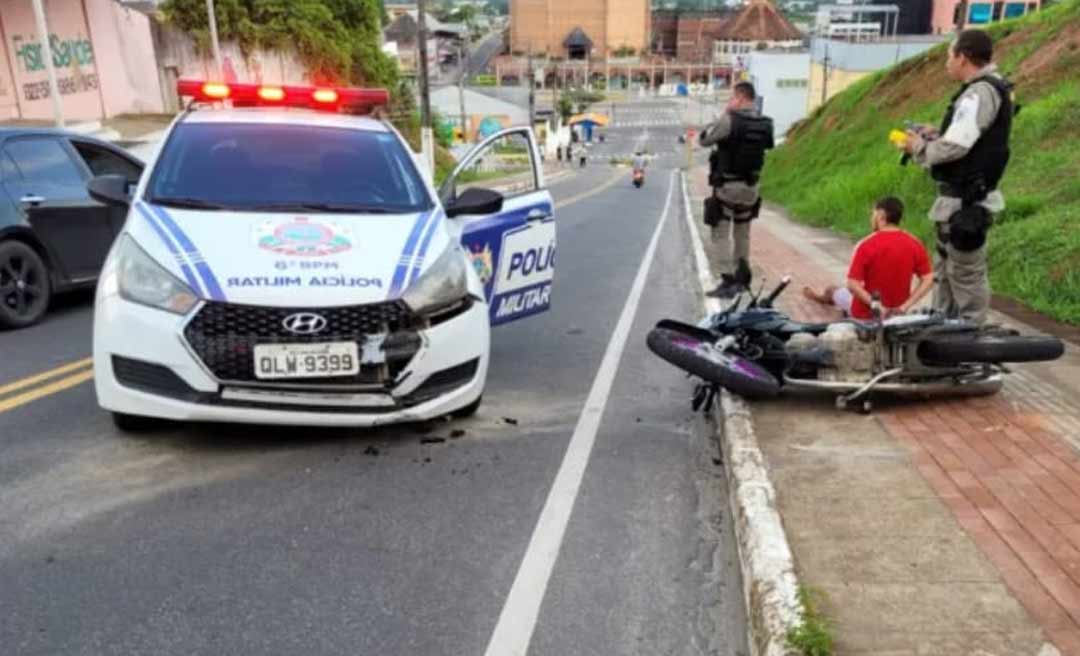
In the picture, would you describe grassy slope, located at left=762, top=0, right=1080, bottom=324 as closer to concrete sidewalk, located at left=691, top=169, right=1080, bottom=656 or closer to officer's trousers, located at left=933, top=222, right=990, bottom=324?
officer's trousers, located at left=933, top=222, right=990, bottom=324

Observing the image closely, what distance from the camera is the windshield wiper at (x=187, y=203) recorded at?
16.2ft

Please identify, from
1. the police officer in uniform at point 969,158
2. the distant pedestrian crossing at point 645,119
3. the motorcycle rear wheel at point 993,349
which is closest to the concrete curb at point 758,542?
the motorcycle rear wheel at point 993,349

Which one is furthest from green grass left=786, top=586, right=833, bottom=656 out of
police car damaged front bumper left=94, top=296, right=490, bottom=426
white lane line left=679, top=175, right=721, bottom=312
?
white lane line left=679, top=175, right=721, bottom=312

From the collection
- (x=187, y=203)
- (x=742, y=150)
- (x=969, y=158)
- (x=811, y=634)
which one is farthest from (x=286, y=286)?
(x=742, y=150)

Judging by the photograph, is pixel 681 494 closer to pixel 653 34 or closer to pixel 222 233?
pixel 222 233

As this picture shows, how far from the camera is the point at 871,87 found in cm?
2883

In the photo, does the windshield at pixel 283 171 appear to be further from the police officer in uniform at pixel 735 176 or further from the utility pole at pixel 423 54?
the utility pole at pixel 423 54

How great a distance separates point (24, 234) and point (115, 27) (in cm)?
2091

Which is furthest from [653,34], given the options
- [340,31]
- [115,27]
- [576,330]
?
[576,330]

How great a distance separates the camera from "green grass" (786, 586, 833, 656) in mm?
2756

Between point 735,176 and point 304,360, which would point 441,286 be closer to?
point 304,360

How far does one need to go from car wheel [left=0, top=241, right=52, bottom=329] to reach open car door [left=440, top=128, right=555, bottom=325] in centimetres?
361

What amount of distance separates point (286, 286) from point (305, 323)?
0.20m

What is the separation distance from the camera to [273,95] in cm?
628
